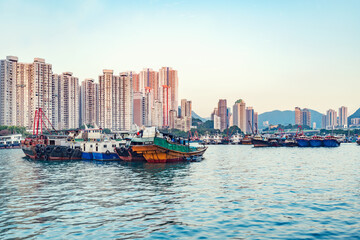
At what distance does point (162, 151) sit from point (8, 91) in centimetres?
15216

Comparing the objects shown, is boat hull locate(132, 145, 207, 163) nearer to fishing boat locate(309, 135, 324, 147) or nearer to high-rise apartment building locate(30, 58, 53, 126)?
fishing boat locate(309, 135, 324, 147)

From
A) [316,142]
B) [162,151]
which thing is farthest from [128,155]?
[316,142]

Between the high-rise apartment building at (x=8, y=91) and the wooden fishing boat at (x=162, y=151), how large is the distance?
14732cm

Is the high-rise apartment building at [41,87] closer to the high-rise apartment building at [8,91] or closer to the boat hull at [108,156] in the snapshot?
the high-rise apartment building at [8,91]

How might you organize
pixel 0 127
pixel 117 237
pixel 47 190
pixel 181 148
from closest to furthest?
1. pixel 117 237
2. pixel 47 190
3. pixel 181 148
4. pixel 0 127

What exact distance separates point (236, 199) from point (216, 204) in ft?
8.57

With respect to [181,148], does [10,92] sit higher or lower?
higher

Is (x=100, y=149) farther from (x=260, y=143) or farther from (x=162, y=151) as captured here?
(x=260, y=143)

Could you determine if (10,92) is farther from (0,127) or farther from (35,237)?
(35,237)

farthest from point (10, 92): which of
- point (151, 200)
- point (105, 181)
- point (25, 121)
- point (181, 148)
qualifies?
point (151, 200)

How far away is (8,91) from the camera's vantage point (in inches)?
6870

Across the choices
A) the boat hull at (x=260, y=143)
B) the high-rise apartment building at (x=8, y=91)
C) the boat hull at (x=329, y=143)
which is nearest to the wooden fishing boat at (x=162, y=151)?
the boat hull at (x=260, y=143)

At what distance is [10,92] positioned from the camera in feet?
575

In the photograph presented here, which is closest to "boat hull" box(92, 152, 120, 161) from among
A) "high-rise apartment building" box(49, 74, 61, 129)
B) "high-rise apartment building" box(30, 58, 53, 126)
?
"high-rise apartment building" box(30, 58, 53, 126)
